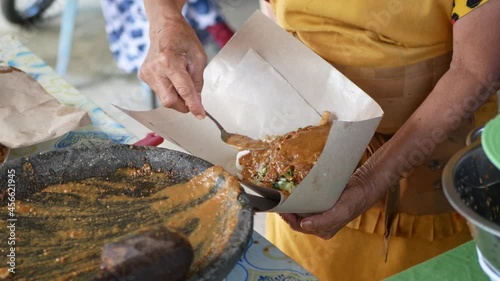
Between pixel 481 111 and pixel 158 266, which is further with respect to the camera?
pixel 481 111

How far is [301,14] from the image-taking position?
1.22m

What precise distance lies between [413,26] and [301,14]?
199 mm

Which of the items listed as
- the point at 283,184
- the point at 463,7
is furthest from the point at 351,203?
the point at 463,7

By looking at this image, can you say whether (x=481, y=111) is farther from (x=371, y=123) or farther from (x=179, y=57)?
(x=179, y=57)

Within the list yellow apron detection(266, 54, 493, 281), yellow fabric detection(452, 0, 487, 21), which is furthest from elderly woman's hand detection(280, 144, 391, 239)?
yellow fabric detection(452, 0, 487, 21)

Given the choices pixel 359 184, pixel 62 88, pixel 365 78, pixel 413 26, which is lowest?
pixel 62 88

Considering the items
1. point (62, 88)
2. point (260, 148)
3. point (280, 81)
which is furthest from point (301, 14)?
point (62, 88)

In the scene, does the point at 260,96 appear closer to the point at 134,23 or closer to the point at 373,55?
the point at 373,55

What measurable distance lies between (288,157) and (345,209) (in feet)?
0.41

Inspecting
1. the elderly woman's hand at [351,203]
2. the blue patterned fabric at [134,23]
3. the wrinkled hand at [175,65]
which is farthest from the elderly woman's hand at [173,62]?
the blue patterned fabric at [134,23]

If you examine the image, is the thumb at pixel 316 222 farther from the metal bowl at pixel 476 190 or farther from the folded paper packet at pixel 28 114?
the folded paper packet at pixel 28 114

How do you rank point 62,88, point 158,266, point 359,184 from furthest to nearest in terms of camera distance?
1. point 62,88
2. point 359,184
3. point 158,266

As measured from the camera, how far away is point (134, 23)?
2.49 meters

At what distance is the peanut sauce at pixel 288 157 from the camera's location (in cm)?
109
